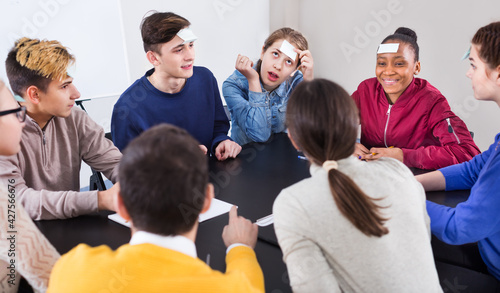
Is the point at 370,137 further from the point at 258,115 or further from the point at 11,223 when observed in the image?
the point at 11,223

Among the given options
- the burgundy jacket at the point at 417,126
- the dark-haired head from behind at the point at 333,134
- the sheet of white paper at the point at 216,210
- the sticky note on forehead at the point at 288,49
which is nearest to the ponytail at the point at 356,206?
the dark-haired head from behind at the point at 333,134

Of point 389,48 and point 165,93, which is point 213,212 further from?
point 389,48

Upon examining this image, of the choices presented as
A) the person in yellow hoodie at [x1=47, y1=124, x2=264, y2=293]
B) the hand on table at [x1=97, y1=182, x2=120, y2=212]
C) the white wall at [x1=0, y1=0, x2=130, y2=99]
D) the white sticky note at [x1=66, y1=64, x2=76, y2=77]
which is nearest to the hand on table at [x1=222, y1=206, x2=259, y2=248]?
the person in yellow hoodie at [x1=47, y1=124, x2=264, y2=293]

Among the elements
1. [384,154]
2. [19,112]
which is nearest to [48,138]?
[19,112]

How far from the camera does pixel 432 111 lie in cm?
187

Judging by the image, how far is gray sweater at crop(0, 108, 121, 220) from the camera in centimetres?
121

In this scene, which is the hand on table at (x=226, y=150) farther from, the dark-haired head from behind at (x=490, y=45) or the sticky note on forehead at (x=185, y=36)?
the dark-haired head from behind at (x=490, y=45)

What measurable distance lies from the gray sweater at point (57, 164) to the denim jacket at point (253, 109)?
29.8 inches

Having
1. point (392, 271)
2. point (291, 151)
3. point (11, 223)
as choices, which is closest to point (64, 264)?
point (11, 223)

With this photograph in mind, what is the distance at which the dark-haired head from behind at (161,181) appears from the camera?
69 centimetres

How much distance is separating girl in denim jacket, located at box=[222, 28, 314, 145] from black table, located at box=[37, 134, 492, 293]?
248 millimetres

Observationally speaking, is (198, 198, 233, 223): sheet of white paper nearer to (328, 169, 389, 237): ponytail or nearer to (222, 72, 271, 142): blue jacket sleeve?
(328, 169, 389, 237): ponytail

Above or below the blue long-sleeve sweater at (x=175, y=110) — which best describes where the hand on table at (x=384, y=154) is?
below

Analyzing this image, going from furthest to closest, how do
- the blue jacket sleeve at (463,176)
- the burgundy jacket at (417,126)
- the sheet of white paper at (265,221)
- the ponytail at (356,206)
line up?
the burgundy jacket at (417,126)
the blue jacket sleeve at (463,176)
the sheet of white paper at (265,221)
the ponytail at (356,206)
